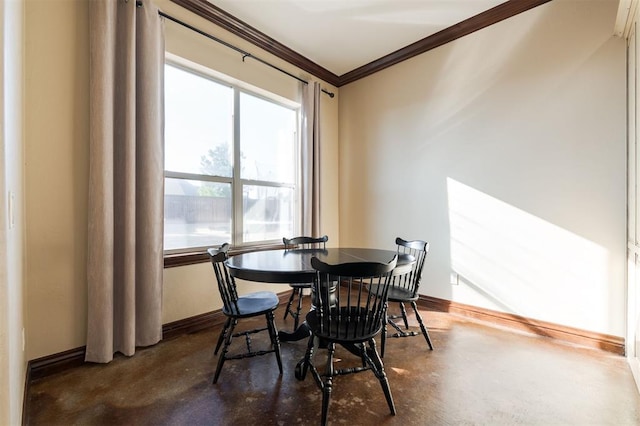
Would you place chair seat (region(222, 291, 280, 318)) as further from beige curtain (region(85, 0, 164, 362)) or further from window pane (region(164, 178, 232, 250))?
window pane (region(164, 178, 232, 250))

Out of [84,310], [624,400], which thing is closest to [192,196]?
[84,310]

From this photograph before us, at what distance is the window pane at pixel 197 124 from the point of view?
8.70ft

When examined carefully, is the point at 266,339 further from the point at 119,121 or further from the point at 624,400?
the point at 624,400

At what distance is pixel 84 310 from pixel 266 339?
1341 millimetres

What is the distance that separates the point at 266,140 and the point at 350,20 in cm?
152

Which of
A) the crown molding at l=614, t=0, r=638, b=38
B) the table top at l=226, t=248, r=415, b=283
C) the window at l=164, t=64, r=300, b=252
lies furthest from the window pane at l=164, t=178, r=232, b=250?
the crown molding at l=614, t=0, r=638, b=38

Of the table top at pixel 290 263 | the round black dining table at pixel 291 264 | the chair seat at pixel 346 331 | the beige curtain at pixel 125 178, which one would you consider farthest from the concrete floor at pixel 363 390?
the table top at pixel 290 263

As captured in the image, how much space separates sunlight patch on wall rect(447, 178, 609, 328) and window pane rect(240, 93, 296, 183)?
1935 millimetres

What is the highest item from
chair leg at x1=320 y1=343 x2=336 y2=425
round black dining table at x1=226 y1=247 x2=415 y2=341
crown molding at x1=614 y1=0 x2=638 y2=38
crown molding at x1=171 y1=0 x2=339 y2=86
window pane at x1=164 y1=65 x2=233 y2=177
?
crown molding at x1=171 y1=0 x2=339 y2=86

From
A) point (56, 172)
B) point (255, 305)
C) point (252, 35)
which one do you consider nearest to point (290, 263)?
point (255, 305)

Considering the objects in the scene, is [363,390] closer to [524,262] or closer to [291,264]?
[291,264]

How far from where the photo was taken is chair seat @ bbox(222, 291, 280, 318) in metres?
1.93

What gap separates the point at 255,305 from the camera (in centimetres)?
207

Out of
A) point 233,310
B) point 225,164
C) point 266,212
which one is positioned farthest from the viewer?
point 266,212
